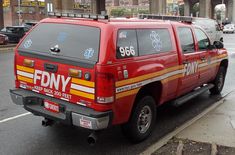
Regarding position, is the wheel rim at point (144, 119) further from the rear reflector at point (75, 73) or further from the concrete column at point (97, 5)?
the concrete column at point (97, 5)

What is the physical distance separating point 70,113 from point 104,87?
1.92 feet

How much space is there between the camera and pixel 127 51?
517cm

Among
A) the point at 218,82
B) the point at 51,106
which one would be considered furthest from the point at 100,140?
the point at 218,82

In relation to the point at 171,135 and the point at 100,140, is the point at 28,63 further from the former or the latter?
the point at 171,135

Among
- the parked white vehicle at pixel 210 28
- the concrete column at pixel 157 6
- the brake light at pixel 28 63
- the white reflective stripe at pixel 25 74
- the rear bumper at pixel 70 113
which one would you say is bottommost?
the rear bumper at pixel 70 113

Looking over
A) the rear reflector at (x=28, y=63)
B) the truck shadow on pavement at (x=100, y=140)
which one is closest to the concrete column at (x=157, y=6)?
the truck shadow on pavement at (x=100, y=140)

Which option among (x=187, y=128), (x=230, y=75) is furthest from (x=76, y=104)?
(x=230, y=75)

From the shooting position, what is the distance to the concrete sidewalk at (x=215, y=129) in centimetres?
562

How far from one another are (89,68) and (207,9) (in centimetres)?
8544

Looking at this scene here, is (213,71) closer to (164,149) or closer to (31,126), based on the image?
(164,149)

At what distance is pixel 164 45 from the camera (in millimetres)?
6152

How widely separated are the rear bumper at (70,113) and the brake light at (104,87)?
0.19 m

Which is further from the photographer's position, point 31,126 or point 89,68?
point 31,126

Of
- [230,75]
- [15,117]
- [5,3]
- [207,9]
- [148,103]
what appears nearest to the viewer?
[148,103]
